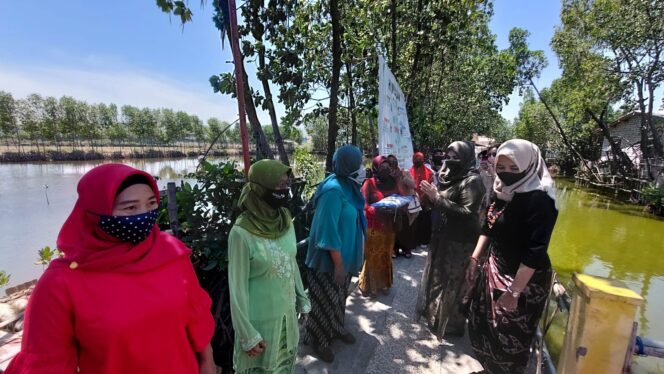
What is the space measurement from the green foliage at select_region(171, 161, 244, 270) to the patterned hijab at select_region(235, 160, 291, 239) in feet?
2.76

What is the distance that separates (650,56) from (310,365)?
17.6 meters

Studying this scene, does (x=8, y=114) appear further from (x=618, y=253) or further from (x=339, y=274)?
(x=618, y=253)

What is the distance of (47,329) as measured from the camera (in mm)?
1005

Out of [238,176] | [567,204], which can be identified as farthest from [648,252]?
[238,176]

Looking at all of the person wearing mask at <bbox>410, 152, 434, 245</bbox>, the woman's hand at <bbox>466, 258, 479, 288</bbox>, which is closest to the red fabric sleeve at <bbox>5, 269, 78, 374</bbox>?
the woman's hand at <bbox>466, 258, 479, 288</bbox>

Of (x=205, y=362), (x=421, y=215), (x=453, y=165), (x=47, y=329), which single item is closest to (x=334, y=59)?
(x=453, y=165)

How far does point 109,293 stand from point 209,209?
1.57 meters

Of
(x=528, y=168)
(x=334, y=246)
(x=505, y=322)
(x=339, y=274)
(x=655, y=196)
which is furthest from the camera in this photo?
(x=655, y=196)

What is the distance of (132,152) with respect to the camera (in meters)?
47.8

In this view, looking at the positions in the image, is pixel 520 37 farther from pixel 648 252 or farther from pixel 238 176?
pixel 238 176

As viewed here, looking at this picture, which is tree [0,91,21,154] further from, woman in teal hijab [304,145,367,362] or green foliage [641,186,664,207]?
green foliage [641,186,664,207]

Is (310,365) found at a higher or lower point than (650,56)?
lower

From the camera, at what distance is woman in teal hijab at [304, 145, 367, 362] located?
2373 mm

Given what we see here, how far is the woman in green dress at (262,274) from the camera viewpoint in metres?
1.63
